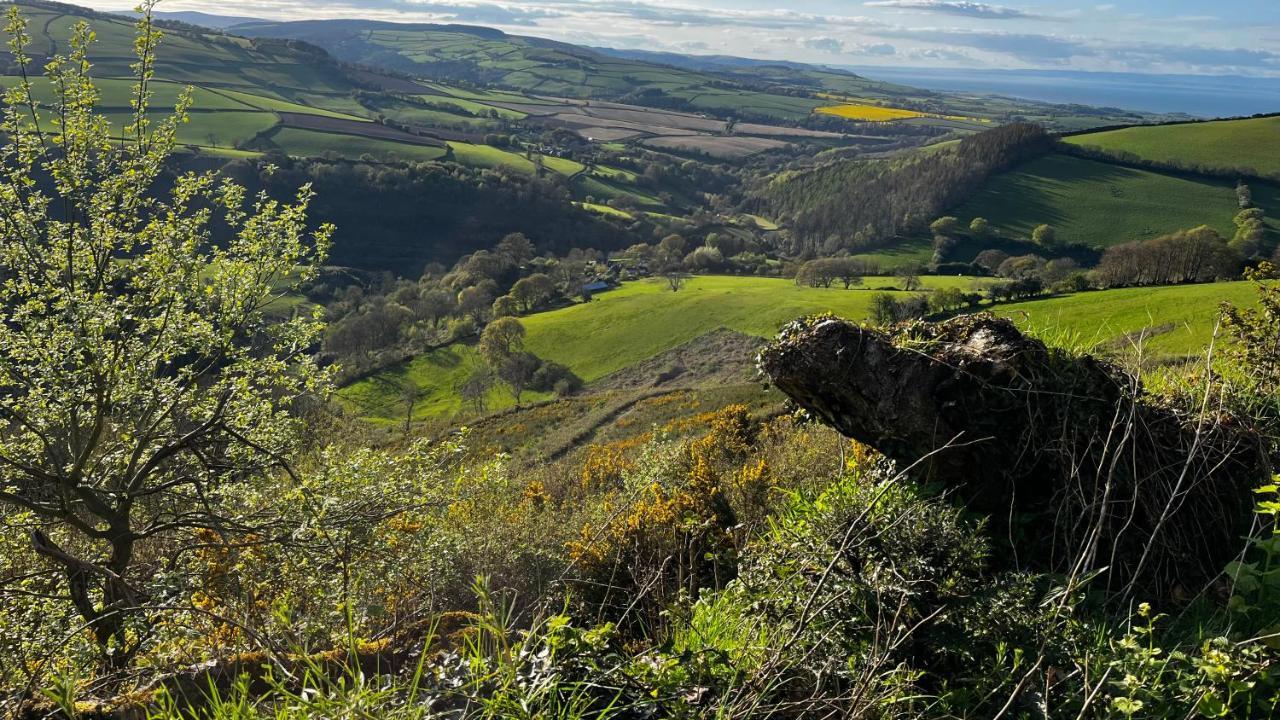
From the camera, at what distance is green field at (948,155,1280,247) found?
9725 cm

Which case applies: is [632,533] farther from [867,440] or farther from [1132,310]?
[1132,310]

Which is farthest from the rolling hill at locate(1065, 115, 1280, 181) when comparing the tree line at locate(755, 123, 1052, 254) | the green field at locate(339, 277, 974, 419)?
the green field at locate(339, 277, 974, 419)

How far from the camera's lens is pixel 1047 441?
13.2 feet

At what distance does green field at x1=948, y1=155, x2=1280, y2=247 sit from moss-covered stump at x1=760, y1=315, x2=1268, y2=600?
114 metres

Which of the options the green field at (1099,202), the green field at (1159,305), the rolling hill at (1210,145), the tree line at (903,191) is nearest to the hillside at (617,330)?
the green field at (1159,305)

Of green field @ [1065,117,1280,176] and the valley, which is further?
green field @ [1065,117,1280,176]

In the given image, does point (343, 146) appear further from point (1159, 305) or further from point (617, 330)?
point (1159, 305)

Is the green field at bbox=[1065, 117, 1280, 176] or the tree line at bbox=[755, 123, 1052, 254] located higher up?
the green field at bbox=[1065, 117, 1280, 176]

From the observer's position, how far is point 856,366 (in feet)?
14.3

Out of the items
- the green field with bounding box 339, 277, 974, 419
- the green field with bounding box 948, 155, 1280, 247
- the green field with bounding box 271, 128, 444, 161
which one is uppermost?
the green field with bounding box 948, 155, 1280, 247

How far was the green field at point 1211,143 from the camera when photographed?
104m

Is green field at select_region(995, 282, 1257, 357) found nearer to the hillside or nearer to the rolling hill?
the hillside

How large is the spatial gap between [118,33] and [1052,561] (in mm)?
A: 243179

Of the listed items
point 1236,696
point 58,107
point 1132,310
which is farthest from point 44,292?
point 1132,310
